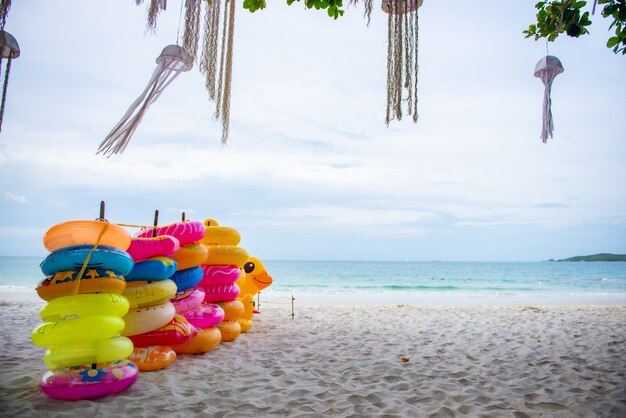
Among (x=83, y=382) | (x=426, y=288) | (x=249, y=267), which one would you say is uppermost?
(x=249, y=267)

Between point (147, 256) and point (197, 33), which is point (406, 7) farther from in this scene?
point (147, 256)

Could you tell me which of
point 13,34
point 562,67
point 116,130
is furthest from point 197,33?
point 562,67

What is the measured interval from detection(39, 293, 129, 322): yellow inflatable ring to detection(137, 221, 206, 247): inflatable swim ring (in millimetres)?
1203

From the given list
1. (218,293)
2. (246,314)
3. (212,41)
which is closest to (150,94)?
(212,41)

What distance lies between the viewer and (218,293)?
15.2 ft

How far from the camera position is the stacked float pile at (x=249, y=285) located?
5407mm

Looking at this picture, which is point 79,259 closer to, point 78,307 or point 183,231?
point 78,307

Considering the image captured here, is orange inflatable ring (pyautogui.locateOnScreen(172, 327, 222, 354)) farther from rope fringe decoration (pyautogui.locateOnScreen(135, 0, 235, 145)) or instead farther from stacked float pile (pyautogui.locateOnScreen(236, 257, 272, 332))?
rope fringe decoration (pyautogui.locateOnScreen(135, 0, 235, 145))

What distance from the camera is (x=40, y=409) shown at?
254 centimetres

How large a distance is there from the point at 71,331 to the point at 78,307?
158 mm

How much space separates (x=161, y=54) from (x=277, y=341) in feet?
11.5

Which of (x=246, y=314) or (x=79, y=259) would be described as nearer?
(x=79, y=259)

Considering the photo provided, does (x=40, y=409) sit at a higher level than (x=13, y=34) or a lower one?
lower

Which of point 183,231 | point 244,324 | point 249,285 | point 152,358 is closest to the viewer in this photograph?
point 152,358
